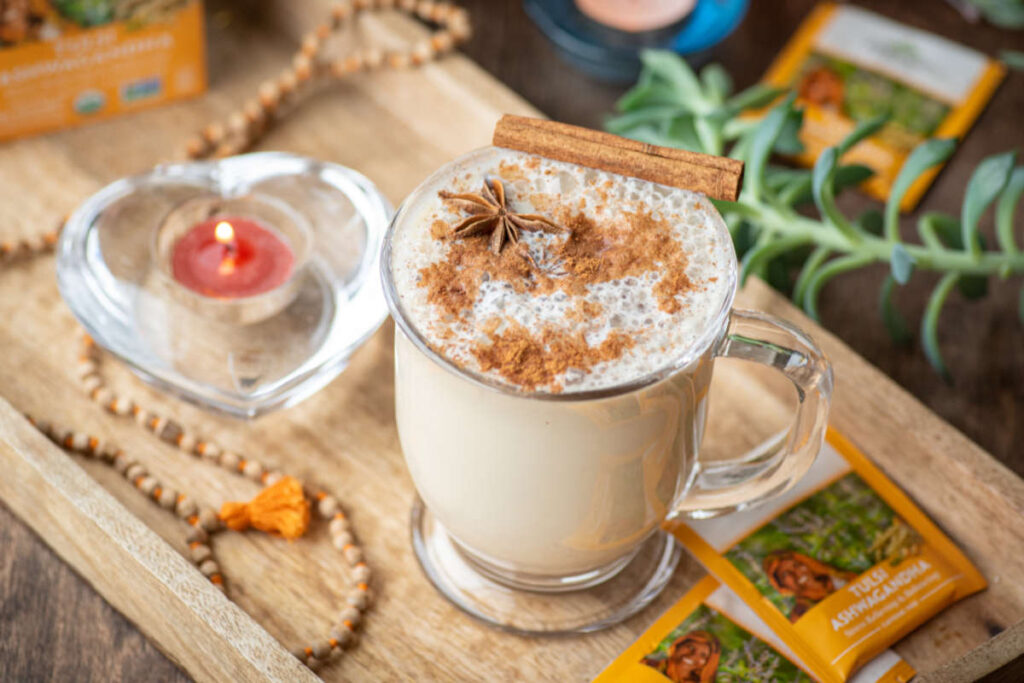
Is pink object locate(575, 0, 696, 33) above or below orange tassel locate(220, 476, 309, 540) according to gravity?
above

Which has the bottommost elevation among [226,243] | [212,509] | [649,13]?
[212,509]

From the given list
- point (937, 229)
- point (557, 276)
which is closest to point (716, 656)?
point (557, 276)

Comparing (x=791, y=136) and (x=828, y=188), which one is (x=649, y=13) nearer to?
(x=791, y=136)

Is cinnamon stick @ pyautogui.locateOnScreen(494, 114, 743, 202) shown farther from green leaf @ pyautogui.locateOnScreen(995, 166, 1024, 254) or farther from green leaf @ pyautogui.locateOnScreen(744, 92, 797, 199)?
green leaf @ pyautogui.locateOnScreen(995, 166, 1024, 254)

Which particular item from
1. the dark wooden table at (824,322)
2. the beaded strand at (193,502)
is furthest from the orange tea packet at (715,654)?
the beaded strand at (193,502)

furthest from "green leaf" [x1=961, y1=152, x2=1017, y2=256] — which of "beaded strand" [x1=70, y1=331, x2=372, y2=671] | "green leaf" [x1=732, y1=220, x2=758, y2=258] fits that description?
"beaded strand" [x1=70, y1=331, x2=372, y2=671]

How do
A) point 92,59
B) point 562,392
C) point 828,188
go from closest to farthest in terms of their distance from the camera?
point 562,392 < point 828,188 < point 92,59

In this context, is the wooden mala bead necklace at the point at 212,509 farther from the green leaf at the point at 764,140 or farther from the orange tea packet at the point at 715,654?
the green leaf at the point at 764,140
